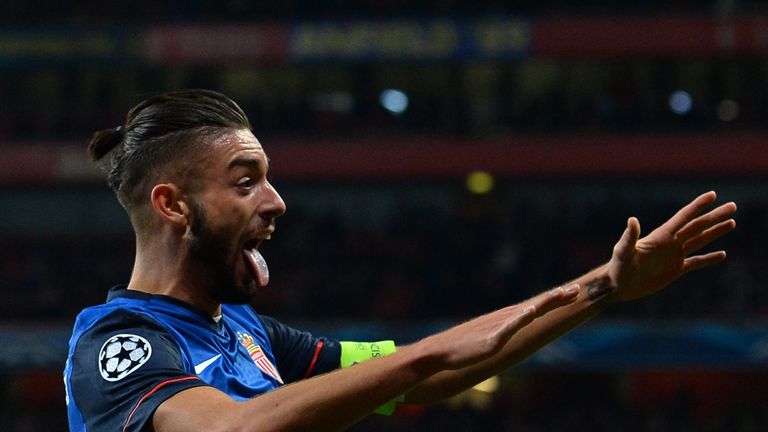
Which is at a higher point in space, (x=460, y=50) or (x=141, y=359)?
(x=460, y=50)

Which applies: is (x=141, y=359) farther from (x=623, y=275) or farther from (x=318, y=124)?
(x=318, y=124)

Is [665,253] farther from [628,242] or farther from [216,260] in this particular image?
[216,260]

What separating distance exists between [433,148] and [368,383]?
64.2ft

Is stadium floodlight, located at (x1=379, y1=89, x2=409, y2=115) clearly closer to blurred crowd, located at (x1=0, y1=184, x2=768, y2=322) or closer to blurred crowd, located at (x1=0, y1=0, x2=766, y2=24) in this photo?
blurred crowd, located at (x1=0, y1=0, x2=766, y2=24)

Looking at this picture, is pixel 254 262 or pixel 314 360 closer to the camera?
pixel 254 262

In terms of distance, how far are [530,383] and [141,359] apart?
2044cm

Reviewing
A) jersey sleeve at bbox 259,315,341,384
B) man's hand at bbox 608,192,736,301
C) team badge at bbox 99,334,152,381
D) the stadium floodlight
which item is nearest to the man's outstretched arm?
man's hand at bbox 608,192,736,301

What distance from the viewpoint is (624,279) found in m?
3.41

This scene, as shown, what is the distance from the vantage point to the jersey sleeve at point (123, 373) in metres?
2.63

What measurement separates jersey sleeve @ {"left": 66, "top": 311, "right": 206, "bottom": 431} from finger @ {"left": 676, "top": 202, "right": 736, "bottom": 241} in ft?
4.90

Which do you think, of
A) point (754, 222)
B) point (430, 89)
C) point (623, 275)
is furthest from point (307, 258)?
point (623, 275)

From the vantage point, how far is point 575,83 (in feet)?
74.5

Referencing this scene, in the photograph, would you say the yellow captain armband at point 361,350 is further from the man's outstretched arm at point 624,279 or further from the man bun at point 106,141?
the man bun at point 106,141

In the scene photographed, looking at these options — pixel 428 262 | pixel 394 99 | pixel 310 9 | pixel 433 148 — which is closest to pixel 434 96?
pixel 394 99
